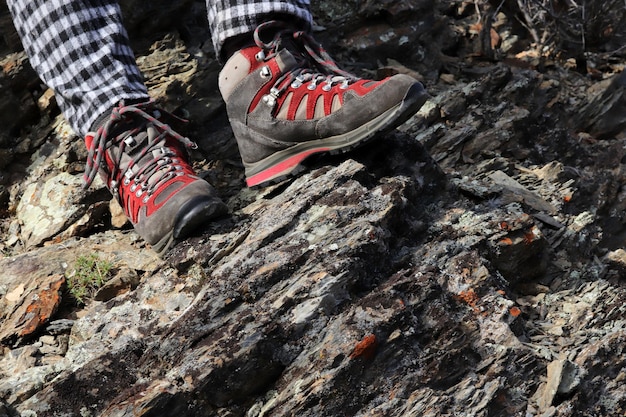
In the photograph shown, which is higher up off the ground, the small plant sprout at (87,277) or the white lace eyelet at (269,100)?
the white lace eyelet at (269,100)

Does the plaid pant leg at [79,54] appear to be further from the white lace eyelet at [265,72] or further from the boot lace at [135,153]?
the white lace eyelet at [265,72]

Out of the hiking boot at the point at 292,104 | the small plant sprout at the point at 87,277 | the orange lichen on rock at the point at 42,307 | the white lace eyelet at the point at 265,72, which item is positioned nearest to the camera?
the orange lichen on rock at the point at 42,307

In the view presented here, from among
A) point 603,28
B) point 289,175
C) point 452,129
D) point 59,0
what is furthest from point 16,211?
point 603,28

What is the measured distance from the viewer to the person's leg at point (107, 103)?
11.5ft

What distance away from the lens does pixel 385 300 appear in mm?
3027

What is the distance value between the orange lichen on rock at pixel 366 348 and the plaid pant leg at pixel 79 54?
1868 millimetres

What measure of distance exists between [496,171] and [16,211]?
333cm

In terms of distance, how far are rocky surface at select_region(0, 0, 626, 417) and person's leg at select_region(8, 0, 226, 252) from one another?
0.35 m

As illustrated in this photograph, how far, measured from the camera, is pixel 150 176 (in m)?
3.51

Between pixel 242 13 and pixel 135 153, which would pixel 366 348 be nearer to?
pixel 135 153

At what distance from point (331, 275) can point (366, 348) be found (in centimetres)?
40

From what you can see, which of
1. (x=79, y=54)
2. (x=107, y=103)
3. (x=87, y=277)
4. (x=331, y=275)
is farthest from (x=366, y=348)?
(x=79, y=54)

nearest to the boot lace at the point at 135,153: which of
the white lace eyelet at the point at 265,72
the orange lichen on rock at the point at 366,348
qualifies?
the white lace eyelet at the point at 265,72

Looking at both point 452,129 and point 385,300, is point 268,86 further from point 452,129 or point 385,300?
point 452,129
